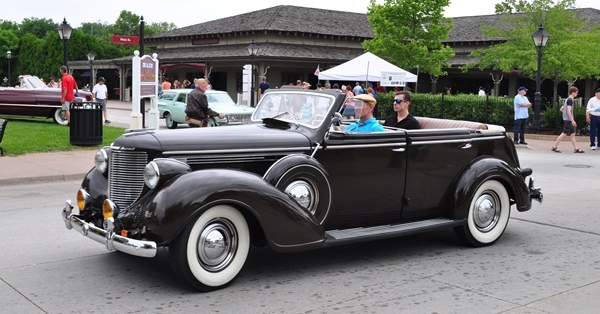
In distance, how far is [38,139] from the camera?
54.5 ft

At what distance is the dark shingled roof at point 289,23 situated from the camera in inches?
1700

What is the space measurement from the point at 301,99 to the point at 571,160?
40.1ft

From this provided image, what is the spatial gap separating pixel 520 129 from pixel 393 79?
17.1 ft

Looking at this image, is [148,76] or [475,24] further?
[475,24]

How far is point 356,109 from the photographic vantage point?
6902mm

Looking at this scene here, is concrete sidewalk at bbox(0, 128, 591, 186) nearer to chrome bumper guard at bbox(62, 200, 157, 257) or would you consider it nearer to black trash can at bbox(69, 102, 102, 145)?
black trash can at bbox(69, 102, 102, 145)

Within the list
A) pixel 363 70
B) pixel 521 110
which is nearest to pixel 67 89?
pixel 363 70

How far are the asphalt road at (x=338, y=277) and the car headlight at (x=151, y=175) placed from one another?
86 centimetres

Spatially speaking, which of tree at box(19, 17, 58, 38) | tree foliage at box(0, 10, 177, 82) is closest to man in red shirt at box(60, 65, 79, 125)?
tree foliage at box(0, 10, 177, 82)

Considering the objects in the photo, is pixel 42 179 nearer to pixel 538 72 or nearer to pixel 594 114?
pixel 594 114

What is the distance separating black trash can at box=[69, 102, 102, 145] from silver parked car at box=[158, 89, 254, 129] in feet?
22.3

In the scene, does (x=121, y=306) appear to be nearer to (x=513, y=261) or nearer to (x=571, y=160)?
(x=513, y=261)

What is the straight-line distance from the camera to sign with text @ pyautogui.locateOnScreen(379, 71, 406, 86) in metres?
23.8

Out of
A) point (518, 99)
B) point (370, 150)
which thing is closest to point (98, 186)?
point (370, 150)
